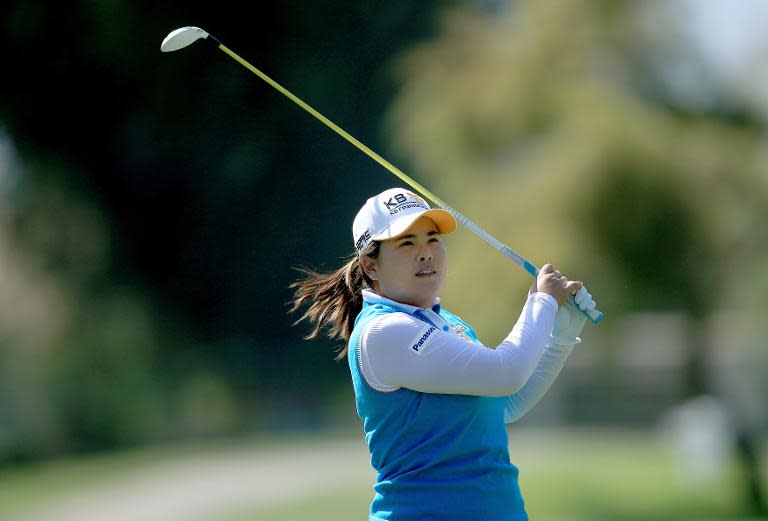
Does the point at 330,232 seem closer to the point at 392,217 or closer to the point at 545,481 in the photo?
the point at 545,481

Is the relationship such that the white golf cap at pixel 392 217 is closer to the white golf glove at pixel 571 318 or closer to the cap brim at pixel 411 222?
the cap brim at pixel 411 222

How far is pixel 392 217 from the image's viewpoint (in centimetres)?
318

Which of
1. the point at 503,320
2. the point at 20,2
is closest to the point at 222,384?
the point at 20,2

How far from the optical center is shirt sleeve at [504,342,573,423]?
3484 millimetres

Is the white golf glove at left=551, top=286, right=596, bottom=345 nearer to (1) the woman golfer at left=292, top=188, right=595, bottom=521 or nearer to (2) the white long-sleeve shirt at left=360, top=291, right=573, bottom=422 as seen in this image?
(1) the woman golfer at left=292, top=188, right=595, bottom=521

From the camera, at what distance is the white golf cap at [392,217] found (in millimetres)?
3160

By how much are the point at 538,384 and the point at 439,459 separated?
1.89 feet

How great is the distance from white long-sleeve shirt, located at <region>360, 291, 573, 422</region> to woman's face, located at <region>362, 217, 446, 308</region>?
0.10 meters

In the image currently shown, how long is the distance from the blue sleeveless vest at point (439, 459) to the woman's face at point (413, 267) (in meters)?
0.14

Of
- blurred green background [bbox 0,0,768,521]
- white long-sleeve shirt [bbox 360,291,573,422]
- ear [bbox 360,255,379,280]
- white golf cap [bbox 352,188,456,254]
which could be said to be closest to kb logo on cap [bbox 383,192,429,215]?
white golf cap [bbox 352,188,456,254]

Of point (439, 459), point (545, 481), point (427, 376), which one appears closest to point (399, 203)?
point (427, 376)

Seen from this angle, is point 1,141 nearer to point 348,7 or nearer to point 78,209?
point 78,209

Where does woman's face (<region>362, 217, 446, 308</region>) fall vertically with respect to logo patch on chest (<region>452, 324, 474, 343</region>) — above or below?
above

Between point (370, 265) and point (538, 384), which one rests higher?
point (370, 265)
